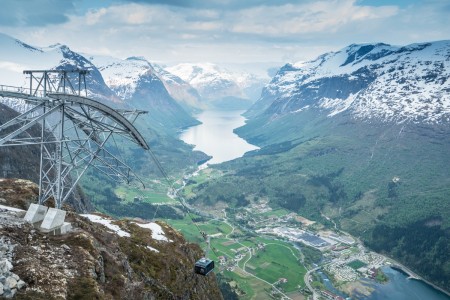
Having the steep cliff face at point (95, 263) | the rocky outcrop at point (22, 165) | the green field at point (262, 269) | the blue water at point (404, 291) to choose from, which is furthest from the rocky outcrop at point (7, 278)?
the blue water at point (404, 291)

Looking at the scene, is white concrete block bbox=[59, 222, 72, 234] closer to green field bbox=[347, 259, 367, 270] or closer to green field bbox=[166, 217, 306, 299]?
green field bbox=[166, 217, 306, 299]

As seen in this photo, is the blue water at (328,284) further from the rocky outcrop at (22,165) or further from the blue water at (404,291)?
the rocky outcrop at (22,165)

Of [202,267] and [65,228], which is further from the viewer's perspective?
[202,267]

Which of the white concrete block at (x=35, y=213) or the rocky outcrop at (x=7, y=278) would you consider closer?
the rocky outcrop at (x=7, y=278)

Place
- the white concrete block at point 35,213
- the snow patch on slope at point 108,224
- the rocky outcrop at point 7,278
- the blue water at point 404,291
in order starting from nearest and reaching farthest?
the rocky outcrop at point 7,278 → the white concrete block at point 35,213 → the snow patch on slope at point 108,224 → the blue water at point 404,291

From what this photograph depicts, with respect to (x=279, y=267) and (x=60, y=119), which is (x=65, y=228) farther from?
(x=279, y=267)

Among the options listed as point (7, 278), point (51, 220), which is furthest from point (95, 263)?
point (7, 278)

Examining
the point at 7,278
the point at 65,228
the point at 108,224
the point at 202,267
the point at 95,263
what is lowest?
the point at 202,267
